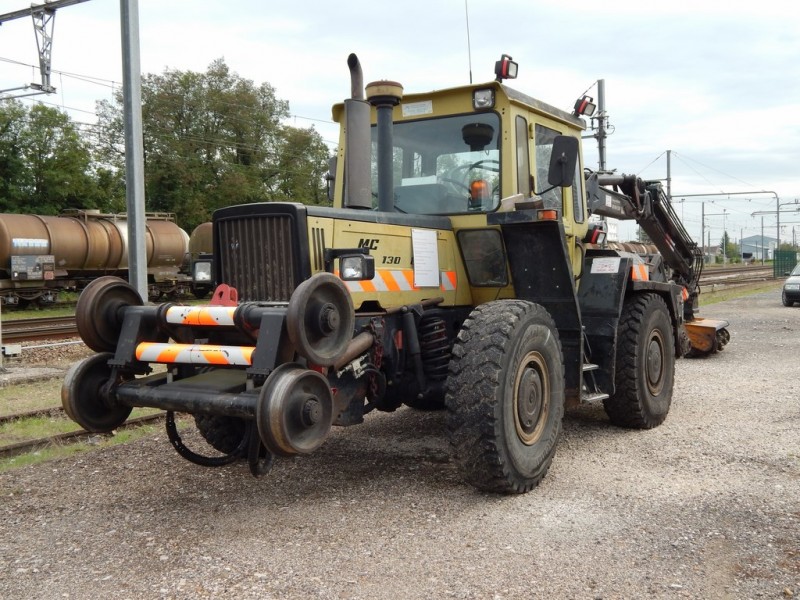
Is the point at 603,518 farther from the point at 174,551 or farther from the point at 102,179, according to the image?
the point at 102,179

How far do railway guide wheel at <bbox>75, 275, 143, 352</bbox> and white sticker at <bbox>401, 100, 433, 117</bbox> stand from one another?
105 inches

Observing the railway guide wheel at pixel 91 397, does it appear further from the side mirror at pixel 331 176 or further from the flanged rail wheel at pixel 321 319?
the side mirror at pixel 331 176

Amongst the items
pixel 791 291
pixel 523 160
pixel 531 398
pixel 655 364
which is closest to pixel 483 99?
pixel 523 160

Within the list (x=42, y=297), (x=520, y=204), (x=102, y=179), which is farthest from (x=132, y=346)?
(x=102, y=179)

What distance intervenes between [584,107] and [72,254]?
2143cm

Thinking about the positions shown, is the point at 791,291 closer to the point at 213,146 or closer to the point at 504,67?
the point at 504,67

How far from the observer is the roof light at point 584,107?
23.1 feet

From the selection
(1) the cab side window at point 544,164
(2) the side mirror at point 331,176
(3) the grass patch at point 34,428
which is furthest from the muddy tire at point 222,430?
(1) the cab side window at point 544,164

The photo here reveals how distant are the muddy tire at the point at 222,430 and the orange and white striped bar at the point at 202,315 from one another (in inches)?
47.0

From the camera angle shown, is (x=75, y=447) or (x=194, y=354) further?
(x=75, y=447)

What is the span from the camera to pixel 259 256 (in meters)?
5.04

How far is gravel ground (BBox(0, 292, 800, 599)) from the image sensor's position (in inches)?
151

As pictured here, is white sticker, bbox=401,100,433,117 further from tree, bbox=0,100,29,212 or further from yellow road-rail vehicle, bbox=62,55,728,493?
tree, bbox=0,100,29,212

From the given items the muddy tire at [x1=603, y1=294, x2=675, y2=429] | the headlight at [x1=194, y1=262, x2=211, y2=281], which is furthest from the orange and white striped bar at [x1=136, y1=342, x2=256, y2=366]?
the muddy tire at [x1=603, y1=294, x2=675, y2=429]
